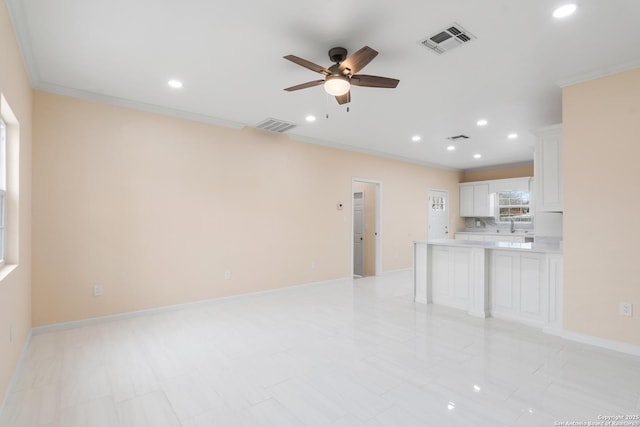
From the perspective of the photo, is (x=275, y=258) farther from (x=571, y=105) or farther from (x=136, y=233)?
(x=571, y=105)

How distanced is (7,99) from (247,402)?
2.70 m

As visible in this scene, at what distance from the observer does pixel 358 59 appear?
2402mm

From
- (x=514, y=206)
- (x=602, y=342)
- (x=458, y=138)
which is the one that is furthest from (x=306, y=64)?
(x=514, y=206)

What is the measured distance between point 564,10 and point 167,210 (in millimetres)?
4518

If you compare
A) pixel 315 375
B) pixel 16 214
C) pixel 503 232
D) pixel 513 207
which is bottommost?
pixel 315 375

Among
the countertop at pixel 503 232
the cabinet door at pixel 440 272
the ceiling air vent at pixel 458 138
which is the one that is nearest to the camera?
the cabinet door at pixel 440 272

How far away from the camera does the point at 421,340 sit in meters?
3.19

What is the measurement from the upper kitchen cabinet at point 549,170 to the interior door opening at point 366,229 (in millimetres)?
3316

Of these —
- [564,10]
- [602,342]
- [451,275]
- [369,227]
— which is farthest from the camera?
[369,227]

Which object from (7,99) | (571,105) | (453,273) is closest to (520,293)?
(453,273)

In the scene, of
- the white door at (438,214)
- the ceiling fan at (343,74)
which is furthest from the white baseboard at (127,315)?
the white door at (438,214)

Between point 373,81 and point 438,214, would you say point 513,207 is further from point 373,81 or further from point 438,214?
point 373,81

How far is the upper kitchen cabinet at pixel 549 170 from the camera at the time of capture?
362 cm

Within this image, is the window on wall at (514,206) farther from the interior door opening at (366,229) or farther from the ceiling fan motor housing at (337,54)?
the ceiling fan motor housing at (337,54)
